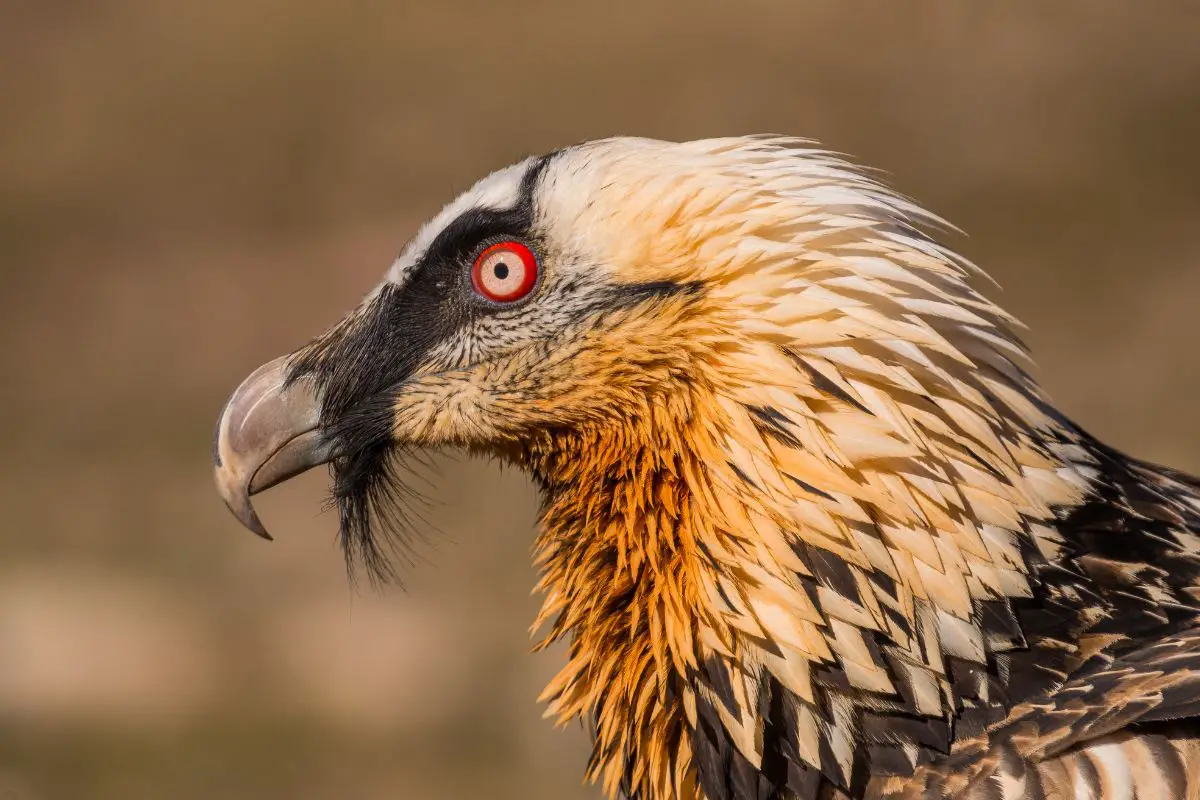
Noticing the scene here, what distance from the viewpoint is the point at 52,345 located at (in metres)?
9.61

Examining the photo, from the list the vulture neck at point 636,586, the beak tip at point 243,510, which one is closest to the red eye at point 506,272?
the vulture neck at point 636,586

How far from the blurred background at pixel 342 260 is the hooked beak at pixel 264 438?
4.13 m

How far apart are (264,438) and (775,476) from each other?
1117 mm

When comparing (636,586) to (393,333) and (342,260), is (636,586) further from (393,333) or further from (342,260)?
(342,260)

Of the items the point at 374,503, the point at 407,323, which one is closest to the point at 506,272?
the point at 407,323

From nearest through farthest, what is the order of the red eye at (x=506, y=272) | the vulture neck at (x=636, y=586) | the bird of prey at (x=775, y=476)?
the bird of prey at (x=775, y=476), the vulture neck at (x=636, y=586), the red eye at (x=506, y=272)

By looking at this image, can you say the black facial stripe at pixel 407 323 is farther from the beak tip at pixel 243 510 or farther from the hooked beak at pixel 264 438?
the beak tip at pixel 243 510

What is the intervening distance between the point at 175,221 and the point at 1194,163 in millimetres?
7048

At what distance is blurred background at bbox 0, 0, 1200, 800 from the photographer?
23.6 ft

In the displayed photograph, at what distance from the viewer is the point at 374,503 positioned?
3.22 metres

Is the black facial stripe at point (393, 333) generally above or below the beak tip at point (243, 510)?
above

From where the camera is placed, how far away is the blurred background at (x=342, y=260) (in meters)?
7.18

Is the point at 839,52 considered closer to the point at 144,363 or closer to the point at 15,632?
the point at 144,363

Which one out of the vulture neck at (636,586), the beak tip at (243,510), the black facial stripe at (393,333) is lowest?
the vulture neck at (636,586)
